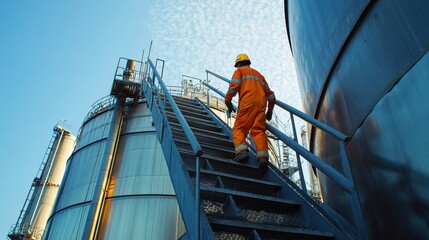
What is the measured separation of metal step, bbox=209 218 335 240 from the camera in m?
2.49

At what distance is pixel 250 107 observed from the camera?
168 inches

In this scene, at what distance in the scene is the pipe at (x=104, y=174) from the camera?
997 centimetres

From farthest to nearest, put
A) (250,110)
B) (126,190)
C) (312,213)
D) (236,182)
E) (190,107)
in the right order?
(126,190) < (190,107) < (250,110) < (236,182) < (312,213)

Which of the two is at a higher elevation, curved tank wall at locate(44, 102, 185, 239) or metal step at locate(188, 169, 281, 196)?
curved tank wall at locate(44, 102, 185, 239)

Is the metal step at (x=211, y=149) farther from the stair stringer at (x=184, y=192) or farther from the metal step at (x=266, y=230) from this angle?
the metal step at (x=266, y=230)

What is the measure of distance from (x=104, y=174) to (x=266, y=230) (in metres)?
9.56

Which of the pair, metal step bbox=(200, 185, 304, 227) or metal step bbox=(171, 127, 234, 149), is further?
metal step bbox=(171, 127, 234, 149)

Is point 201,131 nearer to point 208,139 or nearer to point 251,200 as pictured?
point 208,139

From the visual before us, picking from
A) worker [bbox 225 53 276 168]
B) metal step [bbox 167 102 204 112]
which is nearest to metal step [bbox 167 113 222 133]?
metal step [bbox 167 102 204 112]

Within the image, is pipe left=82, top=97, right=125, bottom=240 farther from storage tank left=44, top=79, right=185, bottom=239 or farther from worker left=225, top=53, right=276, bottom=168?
worker left=225, top=53, right=276, bottom=168

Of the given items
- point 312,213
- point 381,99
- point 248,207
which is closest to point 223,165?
point 248,207

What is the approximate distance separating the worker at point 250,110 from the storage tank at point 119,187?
242 inches

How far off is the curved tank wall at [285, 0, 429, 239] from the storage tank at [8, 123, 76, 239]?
2013 centimetres

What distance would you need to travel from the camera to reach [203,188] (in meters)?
2.89
